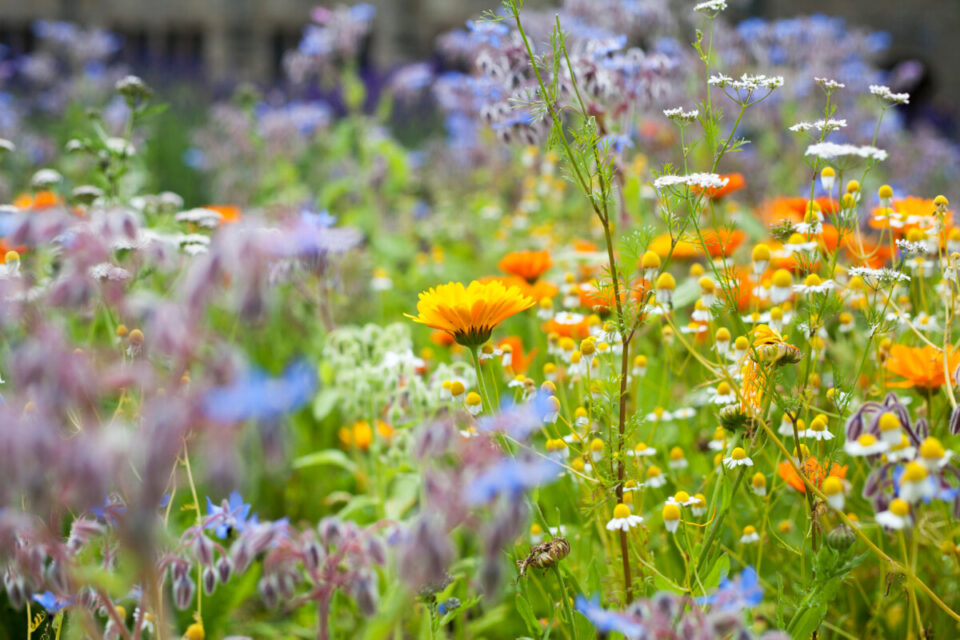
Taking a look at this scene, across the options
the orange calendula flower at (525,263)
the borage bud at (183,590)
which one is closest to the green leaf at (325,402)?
the orange calendula flower at (525,263)

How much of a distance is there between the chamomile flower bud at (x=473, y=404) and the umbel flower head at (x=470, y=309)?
0.10 metres

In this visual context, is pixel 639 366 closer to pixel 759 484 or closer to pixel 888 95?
pixel 759 484

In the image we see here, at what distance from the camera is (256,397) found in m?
0.62

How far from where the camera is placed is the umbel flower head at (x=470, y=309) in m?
1.08

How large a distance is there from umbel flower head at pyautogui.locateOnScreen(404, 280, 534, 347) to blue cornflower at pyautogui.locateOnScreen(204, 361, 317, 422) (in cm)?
44

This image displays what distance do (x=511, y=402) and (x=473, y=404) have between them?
0.49 ft

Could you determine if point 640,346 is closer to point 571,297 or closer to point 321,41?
point 571,297

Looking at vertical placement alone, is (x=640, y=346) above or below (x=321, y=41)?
below

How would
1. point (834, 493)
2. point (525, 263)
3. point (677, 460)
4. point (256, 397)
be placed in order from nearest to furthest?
1. point (256, 397)
2. point (834, 493)
3. point (677, 460)
4. point (525, 263)

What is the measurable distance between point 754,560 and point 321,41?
2.58 metres

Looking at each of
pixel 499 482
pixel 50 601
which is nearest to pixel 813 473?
pixel 499 482

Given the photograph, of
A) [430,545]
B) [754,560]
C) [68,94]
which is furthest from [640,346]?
[68,94]

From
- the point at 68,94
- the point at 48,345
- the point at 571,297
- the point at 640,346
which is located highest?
the point at 48,345

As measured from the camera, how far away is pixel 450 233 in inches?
139
